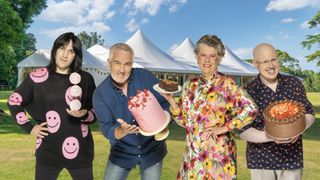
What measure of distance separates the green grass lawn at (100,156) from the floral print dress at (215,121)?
3.79m

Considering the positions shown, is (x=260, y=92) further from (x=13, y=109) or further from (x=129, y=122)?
(x=13, y=109)

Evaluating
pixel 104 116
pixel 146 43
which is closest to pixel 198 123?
pixel 104 116

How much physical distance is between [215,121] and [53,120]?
1.44 meters

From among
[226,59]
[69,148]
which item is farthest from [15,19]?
[226,59]

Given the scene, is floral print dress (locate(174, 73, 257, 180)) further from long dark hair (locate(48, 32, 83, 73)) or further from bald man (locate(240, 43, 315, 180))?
long dark hair (locate(48, 32, 83, 73))

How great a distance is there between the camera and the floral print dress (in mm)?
3090

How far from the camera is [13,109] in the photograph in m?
3.63

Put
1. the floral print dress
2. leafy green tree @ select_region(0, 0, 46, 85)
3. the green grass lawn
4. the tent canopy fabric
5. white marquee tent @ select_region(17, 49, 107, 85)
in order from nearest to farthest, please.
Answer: the floral print dress < the green grass lawn < leafy green tree @ select_region(0, 0, 46, 85) < white marquee tent @ select_region(17, 49, 107, 85) < the tent canopy fabric

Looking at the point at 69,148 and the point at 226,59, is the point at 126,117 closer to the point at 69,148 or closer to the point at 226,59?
the point at 69,148

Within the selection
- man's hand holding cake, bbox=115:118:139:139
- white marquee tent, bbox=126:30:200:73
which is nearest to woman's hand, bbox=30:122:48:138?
man's hand holding cake, bbox=115:118:139:139

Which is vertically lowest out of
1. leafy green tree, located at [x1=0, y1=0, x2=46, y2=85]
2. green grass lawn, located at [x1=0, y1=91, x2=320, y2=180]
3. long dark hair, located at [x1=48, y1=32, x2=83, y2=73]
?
green grass lawn, located at [x1=0, y1=91, x2=320, y2=180]

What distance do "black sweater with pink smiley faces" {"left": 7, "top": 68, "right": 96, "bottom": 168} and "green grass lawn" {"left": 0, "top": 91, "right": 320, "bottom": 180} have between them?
332 centimetres

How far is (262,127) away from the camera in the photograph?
3.35 metres

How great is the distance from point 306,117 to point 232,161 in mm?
703
